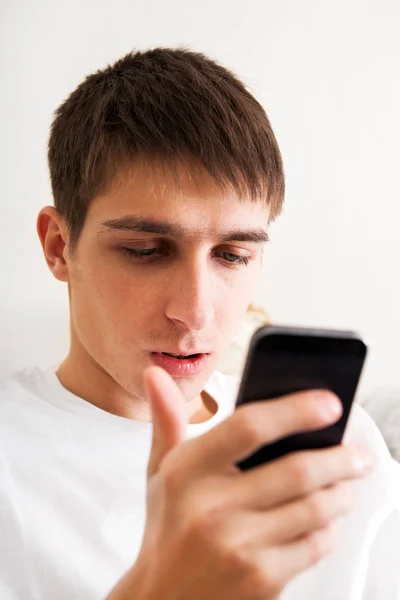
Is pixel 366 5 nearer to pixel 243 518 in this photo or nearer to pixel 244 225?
pixel 244 225

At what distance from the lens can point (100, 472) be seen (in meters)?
0.80

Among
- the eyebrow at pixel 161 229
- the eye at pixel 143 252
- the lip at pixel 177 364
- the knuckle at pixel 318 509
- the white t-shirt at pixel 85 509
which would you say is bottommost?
the white t-shirt at pixel 85 509

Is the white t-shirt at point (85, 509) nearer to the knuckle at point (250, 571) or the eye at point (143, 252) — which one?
the eye at point (143, 252)

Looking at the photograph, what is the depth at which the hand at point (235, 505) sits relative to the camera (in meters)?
0.38

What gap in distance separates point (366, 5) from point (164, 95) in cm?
99

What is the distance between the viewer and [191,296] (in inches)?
27.3

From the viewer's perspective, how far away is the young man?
2.37ft

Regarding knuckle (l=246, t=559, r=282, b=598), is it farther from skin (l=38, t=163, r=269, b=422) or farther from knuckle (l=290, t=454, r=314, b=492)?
skin (l=38, t=163, r=269, b=422)

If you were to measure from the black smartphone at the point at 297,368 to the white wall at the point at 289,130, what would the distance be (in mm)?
935

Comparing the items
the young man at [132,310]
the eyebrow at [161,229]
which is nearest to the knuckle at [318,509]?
the young man at [132,310]

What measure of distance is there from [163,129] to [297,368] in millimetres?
420

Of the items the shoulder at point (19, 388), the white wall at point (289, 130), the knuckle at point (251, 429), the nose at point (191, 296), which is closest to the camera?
the knuckle at point (251, 429)

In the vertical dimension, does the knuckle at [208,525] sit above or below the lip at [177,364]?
above

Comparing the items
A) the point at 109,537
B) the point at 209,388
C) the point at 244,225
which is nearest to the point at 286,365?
the point at 244,225
